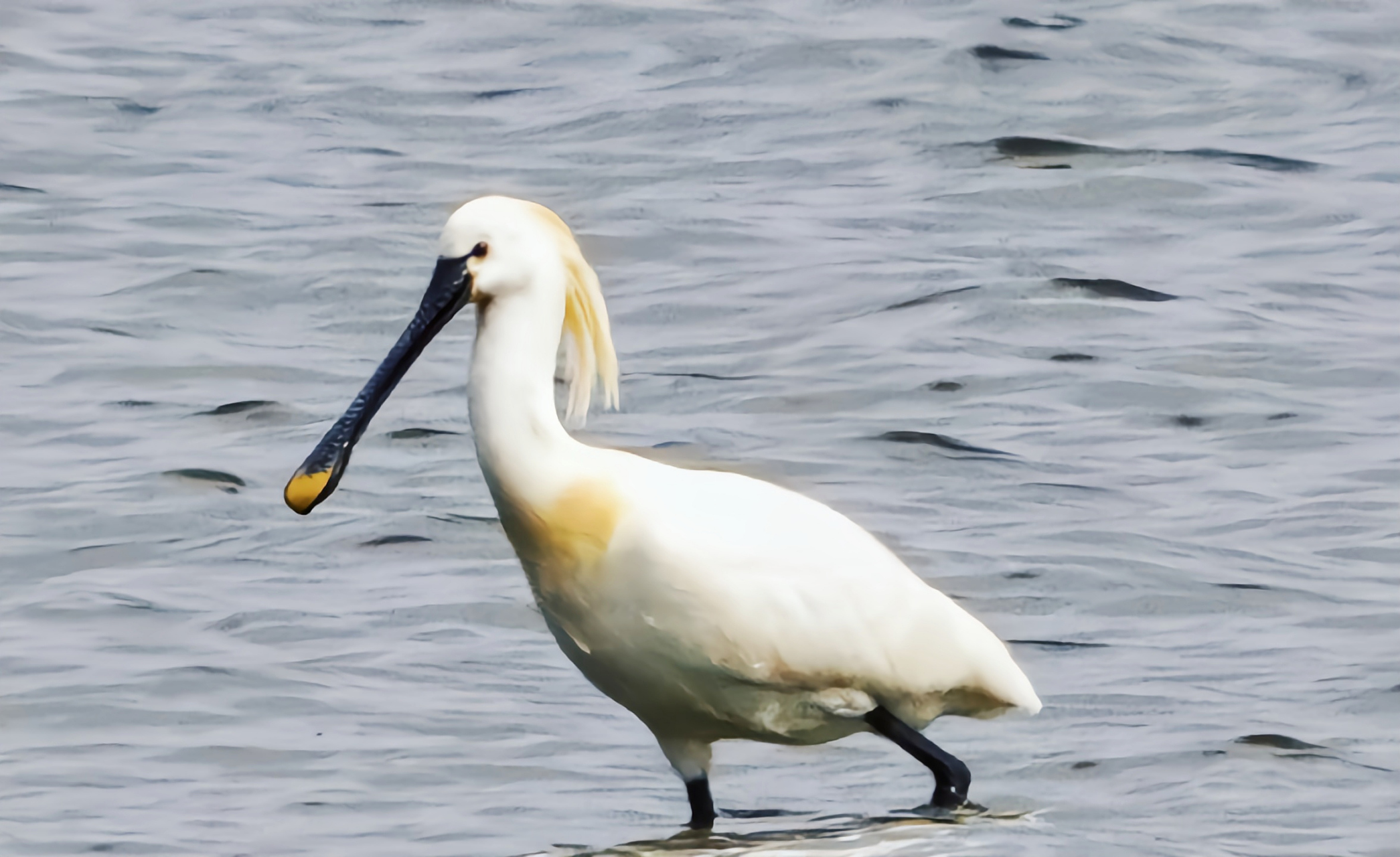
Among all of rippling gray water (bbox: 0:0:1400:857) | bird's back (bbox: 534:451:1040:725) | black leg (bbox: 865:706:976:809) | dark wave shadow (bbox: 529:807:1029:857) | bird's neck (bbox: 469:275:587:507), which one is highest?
bird's neck (bbox: 469:275:587:507)

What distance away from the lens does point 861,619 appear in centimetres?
708

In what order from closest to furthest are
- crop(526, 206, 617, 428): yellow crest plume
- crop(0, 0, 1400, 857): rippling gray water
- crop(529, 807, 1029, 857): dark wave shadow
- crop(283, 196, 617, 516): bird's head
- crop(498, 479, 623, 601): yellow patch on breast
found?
Answer: crop(498, 479, 623, 601): yellow patch on breast < crop(283, 196, 617, 516): bird's head < crop(529, 807, 1029, 857): dark wave shadow < crop(526, 206, 617, 428): yellow crest plume < crop(0, 0, 1400, 857): rippling gray water

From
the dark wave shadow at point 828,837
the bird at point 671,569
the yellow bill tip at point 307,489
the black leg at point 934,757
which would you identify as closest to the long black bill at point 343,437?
the yellow bill tip at point 307,489

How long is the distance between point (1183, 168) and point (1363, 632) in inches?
257

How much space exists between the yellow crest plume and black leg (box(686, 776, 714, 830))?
96 cm

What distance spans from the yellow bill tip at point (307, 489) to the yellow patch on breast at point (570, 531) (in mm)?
864

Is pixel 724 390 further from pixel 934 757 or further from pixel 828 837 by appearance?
pixel 828 837

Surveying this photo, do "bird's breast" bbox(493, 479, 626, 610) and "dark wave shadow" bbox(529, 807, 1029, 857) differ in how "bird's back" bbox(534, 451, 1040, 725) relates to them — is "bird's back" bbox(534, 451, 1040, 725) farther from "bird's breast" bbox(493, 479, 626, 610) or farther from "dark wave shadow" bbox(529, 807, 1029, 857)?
"dark wave shadow" bbox(529, 807, 1029, 857)

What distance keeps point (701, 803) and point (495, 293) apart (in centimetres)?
143

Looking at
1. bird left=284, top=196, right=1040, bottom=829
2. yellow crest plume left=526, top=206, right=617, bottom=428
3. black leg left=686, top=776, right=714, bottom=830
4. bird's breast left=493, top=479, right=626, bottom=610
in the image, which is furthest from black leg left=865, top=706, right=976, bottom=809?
yellow crest plume left=526, top=206, right=617, bottom=428

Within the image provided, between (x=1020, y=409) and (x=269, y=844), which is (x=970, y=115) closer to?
(x=1020, y=409)

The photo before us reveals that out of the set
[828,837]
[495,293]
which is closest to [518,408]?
[495,293]

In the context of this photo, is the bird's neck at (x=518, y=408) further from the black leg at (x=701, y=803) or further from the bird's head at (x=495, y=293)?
the black leg at (x=701, y=803)

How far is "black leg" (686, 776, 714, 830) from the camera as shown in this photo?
7.30m
